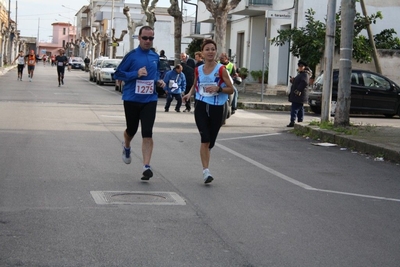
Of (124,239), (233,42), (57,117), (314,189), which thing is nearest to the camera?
(124,239)

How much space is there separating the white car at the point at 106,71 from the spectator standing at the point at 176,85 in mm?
18976

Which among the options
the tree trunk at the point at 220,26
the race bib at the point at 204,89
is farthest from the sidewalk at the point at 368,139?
the tree trunk at the point at 220,26

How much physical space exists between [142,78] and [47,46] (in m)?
185

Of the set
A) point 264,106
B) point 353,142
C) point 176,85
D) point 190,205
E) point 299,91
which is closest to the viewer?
point 190,205

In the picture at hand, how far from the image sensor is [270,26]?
132 feet

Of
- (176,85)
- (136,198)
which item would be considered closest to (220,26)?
(176,85)

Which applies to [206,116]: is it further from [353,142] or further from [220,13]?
[220,13]

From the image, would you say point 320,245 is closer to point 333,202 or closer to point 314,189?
point 333,202

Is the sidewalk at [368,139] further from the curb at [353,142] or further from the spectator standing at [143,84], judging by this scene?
the spectator standing at [143,84]

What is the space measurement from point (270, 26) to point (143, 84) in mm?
30963

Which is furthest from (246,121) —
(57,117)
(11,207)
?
Answer: (11,207)

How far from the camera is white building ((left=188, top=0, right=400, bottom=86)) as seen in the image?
34.7 metres

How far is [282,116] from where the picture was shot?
24.4 metres

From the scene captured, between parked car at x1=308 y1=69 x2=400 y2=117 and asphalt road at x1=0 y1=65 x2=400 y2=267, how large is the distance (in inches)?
402
